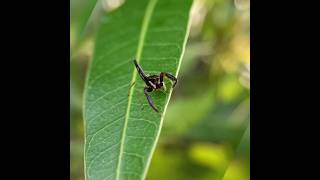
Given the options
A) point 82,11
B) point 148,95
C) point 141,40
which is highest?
point 82,11

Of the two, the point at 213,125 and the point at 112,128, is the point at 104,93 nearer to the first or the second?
the point at 112,128


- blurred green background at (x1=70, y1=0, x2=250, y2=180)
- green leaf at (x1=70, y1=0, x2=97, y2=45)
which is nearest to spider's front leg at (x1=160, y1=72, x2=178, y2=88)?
green leaf at (x1=70, y1=0, x2=97, y2=45)

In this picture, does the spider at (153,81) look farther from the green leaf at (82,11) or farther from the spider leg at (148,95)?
the green leaf at (82,11)

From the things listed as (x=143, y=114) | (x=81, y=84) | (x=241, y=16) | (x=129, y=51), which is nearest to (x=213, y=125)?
(x=241, y=16)

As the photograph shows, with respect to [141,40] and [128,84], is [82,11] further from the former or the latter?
[128,84]

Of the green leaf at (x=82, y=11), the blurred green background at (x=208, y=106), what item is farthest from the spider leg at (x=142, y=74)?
the blurred green background at (x=208, y=106)

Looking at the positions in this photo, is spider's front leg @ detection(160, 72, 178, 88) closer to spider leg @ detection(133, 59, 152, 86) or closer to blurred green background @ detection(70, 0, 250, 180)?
spider leg @ detection(133, 59, 152, 86)

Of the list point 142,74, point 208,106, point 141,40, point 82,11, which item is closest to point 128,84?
point 142,74
